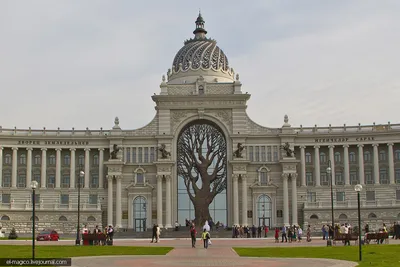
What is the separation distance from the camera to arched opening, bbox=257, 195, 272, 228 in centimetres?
10294

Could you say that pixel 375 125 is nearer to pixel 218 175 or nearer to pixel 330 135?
pixel 330 135

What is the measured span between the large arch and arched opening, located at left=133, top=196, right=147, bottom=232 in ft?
18.8

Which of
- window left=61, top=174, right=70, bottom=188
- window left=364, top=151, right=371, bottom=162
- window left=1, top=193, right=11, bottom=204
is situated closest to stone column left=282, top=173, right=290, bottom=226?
window left=364, top=151, right=371, bottom=162

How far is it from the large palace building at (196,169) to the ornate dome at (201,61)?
6.70 m

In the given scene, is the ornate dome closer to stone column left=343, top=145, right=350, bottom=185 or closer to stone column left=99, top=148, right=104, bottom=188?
stone column left=99, top=148, right=104, bottom=188

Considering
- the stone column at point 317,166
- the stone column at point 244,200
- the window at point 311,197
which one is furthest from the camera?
the stone column at point 317,166

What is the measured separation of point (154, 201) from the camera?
103438mm

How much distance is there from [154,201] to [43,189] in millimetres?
18579

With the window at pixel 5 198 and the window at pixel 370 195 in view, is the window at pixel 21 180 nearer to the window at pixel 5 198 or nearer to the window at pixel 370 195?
the window at pixel 5 198

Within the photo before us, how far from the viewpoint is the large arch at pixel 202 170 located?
338ft

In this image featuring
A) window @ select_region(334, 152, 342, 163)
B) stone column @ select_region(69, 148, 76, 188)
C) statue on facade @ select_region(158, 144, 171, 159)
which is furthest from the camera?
window @ select_region(334, 152, 342, 163)

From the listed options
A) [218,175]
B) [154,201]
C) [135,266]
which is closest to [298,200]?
[218,175]

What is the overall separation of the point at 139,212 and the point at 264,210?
67.8 ft

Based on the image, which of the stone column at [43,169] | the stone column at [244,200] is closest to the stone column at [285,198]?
the stone column at [244,200]
